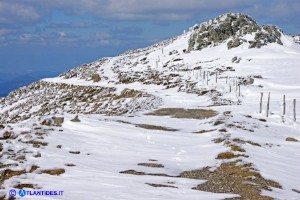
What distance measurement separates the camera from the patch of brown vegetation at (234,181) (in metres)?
13.8

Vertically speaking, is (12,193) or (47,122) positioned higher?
(47,122)

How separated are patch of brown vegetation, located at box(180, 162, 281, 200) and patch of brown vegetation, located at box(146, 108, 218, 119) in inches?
655

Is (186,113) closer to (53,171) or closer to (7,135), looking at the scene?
(7,135)

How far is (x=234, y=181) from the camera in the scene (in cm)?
1493

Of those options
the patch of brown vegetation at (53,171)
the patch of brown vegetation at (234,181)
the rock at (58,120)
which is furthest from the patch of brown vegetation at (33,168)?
the rock at (58,120)

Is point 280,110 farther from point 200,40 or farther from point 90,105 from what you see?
point 200,40

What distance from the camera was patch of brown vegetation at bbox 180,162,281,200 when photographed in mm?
13797

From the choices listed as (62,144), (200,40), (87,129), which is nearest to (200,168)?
(62,144)

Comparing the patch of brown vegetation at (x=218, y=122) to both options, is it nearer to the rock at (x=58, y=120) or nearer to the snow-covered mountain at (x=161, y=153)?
the snow-covered mountain at (x=161, y=153)

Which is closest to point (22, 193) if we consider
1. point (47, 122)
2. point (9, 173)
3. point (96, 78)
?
point (9, 173)

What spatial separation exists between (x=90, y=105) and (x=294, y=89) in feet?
93.7

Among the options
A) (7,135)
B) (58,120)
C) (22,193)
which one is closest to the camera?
(22,193)

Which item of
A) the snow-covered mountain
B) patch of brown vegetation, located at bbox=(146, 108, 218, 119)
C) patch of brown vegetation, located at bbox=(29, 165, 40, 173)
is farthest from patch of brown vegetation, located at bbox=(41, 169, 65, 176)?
patch of brown vegetation, located at bbox=(146, 108, 218, 119)

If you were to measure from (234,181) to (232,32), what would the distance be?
9557cm
